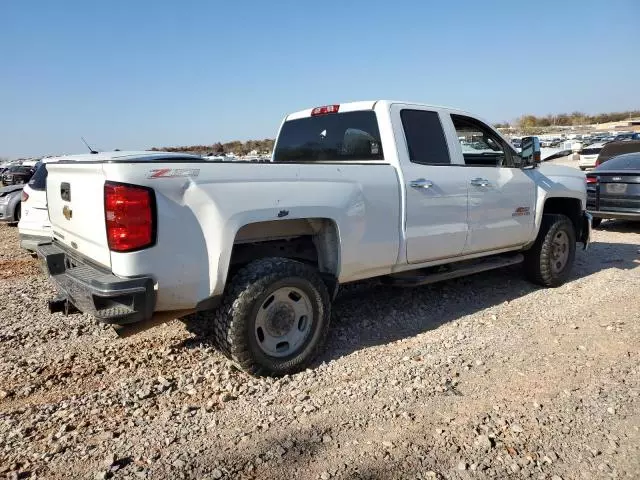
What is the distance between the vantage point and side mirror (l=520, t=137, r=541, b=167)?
5.32 metres

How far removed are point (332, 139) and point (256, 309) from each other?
7.10 ft

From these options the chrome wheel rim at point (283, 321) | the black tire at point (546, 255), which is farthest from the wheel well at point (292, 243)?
the black tire at point (546, 255)

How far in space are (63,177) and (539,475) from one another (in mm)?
3633

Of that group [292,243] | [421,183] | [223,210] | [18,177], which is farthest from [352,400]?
[18,177]

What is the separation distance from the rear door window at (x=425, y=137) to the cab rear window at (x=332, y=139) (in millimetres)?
295

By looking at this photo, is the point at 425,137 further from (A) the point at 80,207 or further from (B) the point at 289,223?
(A) the point at 80,207

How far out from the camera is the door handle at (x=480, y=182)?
15.6ft

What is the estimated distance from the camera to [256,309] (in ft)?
10.9

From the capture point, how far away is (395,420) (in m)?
2.96

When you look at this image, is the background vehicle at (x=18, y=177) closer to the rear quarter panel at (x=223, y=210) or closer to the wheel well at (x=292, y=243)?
the wheel well at (x=292, y=243)

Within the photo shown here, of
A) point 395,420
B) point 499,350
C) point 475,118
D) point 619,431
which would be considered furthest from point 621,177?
point 395,420

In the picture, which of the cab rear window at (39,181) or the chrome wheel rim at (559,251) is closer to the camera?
the chrome wheel rim at (559,251)

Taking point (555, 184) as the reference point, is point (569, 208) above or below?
below

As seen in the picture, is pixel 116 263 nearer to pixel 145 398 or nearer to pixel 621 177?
pixel 145 398
